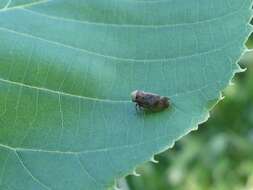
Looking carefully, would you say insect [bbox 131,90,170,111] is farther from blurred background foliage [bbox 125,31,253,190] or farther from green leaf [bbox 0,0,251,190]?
blurred background foliage [bbox 125,31,253,190]

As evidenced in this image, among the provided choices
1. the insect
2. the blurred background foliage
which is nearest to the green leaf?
the insect

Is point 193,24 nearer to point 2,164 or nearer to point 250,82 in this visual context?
point 2,164

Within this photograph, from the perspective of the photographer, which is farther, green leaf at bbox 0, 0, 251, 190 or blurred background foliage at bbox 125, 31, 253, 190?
blurred background foliage at bbox 125, 31, 253, 190

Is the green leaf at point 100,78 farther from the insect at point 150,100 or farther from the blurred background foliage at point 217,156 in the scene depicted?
the blurred background foliage at point 217,156

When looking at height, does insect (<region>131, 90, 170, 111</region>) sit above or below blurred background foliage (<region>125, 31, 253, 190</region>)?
above

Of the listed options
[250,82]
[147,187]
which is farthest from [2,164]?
[250,82]

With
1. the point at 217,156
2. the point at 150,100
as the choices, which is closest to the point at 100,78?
the point at 150,100
